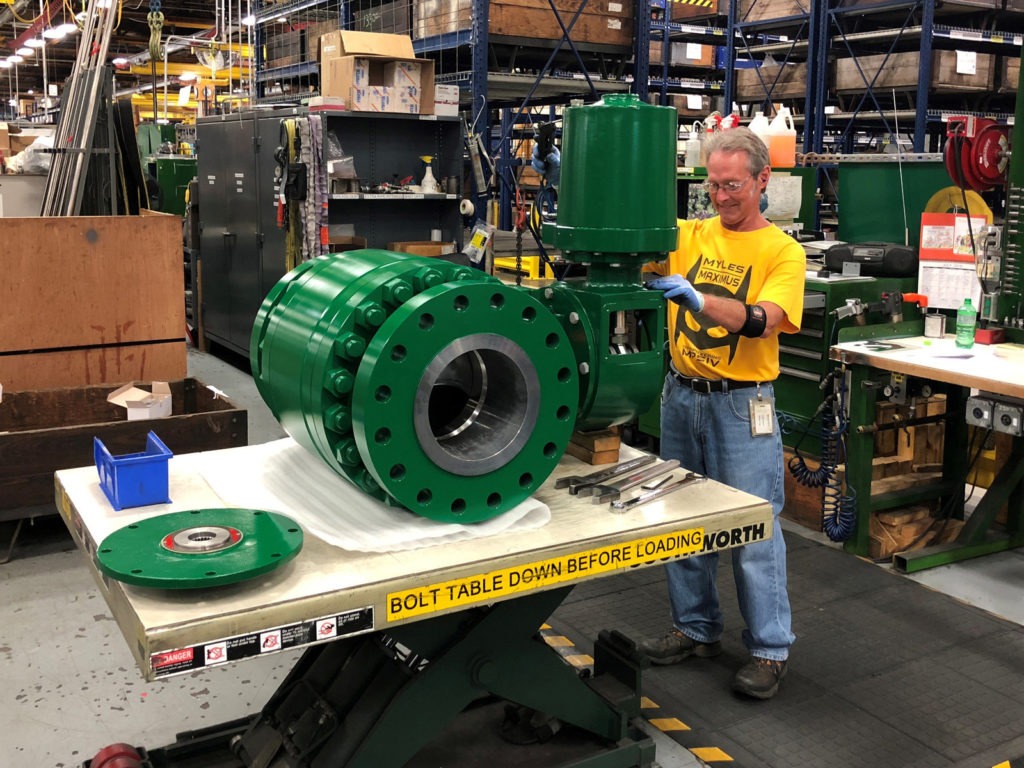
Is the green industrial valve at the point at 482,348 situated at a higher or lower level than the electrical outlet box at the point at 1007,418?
higher

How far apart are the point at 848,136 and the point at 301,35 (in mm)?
4431

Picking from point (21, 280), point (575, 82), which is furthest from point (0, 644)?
point (575, 82)

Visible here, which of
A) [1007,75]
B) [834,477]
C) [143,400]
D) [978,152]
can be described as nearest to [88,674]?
[143,400]

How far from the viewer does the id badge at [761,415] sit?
96.6 inches

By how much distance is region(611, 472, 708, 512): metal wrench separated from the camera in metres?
1.68

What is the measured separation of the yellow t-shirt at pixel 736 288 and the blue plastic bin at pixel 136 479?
4.28 ft

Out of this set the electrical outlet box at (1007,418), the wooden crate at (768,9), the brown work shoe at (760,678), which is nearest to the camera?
the brown work shoe at (760,678)

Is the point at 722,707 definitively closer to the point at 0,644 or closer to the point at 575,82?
the point at 0,644

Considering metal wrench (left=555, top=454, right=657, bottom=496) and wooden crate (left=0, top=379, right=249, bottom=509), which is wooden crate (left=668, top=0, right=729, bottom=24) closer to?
wooden crate (left=0, top=379, right=249, bottom=509)

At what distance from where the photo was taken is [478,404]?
174 centimetres

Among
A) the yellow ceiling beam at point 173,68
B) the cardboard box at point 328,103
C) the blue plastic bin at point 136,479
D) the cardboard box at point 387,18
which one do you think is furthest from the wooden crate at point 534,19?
the yellow ceiling beam at point 173,68

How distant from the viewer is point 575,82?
6613mm

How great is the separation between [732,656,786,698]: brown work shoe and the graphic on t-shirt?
2.62 feet

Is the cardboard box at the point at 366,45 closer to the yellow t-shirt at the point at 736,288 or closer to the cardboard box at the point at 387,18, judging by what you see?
the cardboard box at the point at 387,18
